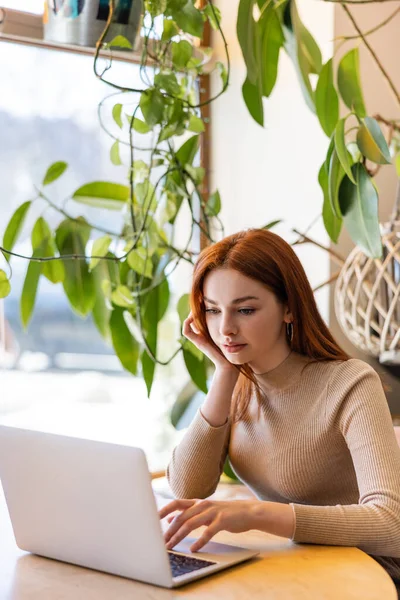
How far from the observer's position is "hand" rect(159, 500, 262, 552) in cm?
126

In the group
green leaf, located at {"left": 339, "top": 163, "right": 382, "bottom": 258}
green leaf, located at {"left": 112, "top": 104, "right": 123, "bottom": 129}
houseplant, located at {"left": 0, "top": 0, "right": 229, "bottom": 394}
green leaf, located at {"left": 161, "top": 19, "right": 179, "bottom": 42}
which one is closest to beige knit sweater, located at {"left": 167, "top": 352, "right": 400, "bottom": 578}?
green leaf, located at {"left": 339, "top": 163, "right": 382, "bottom": 258}

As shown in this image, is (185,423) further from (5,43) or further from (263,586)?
(263,586)

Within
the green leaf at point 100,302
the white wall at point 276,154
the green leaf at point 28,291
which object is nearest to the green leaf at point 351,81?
the white wall at point 276,154

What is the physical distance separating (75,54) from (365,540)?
192 centimetres

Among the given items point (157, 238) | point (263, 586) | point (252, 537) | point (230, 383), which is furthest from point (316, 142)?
point (263, 586)

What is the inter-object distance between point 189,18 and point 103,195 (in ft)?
1.85

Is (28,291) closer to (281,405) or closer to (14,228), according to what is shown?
(14,228)

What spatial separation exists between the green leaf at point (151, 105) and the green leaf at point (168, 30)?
0.18 metres

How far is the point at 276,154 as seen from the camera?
2830 mm

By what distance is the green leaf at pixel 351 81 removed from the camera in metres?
2.19

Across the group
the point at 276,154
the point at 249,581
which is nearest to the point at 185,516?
the point at 249,581

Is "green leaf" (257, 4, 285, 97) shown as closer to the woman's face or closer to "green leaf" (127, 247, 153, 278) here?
"green leaf" (127, 247, 153, 278)

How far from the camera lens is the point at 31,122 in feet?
8.83

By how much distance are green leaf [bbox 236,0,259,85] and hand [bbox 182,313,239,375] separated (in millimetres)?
669
